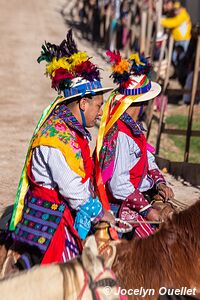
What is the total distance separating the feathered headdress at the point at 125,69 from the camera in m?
5.06

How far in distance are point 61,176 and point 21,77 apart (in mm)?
11663

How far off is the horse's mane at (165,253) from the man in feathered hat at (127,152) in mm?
445

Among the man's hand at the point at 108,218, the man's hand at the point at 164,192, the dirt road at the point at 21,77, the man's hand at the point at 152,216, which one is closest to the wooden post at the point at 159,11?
the dirt road at the point at 21,77

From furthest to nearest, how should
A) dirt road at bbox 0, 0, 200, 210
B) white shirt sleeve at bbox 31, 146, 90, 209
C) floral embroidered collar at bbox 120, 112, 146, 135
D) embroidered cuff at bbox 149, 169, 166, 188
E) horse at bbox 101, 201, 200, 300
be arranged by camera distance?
1. dirt road at bbox 0, 0, 200, 210
2. embroidered cuff at bbox 149, 169, 166, 188
3. floral embroidered collar at bbox 120, 112, 146, 135
4. white shirt sleeve at bbox 31, 146, 90, 209
5. horse at bbox 101, 201, 200, 300

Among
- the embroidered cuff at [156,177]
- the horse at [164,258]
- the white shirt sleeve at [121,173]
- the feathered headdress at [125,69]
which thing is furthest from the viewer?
the embroidered cuff at [156,177]

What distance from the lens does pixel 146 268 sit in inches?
154

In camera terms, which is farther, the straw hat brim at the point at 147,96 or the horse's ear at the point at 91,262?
the straw hat brim at the point at 147,96

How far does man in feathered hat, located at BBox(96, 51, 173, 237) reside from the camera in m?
4.70

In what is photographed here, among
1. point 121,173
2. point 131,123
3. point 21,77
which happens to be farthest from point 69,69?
point 21,77

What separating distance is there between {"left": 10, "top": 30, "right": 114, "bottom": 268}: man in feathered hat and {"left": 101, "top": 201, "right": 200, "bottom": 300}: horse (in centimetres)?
28

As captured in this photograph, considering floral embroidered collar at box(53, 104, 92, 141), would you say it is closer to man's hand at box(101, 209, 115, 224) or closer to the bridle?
man's hand at box(101, 209, 115, 224)

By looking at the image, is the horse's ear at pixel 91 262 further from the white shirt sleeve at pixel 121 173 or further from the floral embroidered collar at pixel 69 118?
the white shirt sleeve at pixel 121 173

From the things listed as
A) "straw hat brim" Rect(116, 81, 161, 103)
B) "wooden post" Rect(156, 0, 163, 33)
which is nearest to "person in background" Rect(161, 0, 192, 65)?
"wooden post" Rect(156, 0, 163, 33)

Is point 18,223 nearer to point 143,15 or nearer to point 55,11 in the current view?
point 143,15
